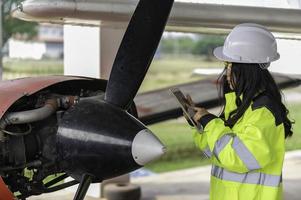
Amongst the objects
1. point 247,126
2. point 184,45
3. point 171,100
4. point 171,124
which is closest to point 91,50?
point 171,100

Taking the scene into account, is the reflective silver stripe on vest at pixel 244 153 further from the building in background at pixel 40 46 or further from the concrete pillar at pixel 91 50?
the building in background at pixel 40 46

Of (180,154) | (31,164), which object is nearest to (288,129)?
(31,164)

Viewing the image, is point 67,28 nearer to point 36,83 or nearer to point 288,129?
point 36,83

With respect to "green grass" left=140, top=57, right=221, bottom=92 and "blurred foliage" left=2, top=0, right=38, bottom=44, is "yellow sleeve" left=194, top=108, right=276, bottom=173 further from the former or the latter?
"green grass" left=140, top=57, right=221, bottom=92

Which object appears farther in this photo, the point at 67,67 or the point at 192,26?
the point at 67,67

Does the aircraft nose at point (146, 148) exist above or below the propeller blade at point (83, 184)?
above

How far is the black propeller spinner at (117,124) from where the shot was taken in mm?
2771

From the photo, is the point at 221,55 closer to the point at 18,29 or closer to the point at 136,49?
the point at 136,49

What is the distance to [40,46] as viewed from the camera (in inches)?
913

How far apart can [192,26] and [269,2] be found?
9.78ft

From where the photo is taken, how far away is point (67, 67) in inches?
245

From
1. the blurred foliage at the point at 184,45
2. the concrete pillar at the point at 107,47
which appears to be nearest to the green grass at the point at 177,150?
the concrete pillar at the point at 107,47

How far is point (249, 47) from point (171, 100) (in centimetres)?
303

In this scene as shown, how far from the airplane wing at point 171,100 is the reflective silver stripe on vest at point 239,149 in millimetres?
2755
